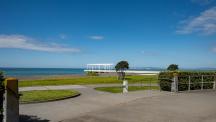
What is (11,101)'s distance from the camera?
7.09m

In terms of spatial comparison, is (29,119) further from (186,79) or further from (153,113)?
(186,79)

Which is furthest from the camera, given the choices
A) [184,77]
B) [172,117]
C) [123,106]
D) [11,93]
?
[184,77]

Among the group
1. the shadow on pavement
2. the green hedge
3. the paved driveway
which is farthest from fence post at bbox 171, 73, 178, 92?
the shadow on pavement

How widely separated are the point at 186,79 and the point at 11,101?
14812mm

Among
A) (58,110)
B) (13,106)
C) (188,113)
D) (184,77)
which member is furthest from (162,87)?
(13,106)

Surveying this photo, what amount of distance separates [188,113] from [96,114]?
3.69m

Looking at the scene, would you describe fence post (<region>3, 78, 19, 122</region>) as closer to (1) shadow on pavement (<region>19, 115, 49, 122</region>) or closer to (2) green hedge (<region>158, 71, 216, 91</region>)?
(1) shadow on pavement (<region>19, 115, 49, 122</region>)

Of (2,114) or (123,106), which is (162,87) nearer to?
(123,106)

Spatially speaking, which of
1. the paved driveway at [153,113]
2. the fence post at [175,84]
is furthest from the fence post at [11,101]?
the fence post at [175,84]

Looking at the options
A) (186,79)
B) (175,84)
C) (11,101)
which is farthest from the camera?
(186,79)

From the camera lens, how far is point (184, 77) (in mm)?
19172

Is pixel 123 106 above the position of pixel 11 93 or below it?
below

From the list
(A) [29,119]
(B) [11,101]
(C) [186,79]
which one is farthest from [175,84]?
(B) [11,101]

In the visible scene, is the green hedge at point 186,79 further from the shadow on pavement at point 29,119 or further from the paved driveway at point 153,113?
the shadow on pavement at point 29,119
